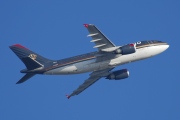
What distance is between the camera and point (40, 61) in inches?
4451

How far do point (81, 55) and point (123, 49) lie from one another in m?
9.60

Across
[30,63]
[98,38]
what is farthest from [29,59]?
[98,38]

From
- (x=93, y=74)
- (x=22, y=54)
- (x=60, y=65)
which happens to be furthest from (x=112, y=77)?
(x=22, y=54)

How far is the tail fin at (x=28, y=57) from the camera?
4289 inches

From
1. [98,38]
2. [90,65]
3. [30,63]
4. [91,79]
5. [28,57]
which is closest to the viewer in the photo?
[98,38]

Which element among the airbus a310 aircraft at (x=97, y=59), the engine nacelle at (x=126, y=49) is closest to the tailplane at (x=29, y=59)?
the airbus a310 aircraft at (x=97, y=59)

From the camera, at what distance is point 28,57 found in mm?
108375

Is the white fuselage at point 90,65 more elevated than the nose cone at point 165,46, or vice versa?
the nose cone at point 165,46

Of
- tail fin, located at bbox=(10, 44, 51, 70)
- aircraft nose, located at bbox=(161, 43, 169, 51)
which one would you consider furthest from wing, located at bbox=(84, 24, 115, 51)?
aircraft nose, located at bbox=(161, 43, 169, 51)

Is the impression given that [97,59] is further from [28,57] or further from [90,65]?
[28,57]

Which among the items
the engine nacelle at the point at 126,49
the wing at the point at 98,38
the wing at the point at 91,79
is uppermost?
the wing at the point at 98,38

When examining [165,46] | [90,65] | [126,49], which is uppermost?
[165,46]

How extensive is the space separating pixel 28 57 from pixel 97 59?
14628 millimetres

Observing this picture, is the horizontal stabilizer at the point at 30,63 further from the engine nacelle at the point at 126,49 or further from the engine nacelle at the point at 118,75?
the engine nacelle at the point at 118,75
